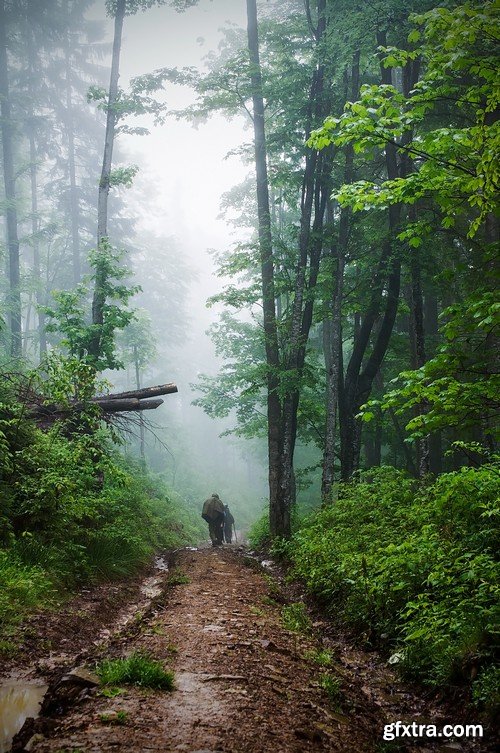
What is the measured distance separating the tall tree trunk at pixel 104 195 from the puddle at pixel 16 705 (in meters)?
9.77

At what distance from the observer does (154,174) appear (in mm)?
42438

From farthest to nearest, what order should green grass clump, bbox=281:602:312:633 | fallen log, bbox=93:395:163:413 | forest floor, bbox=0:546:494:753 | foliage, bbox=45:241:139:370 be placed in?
foliage, bbox=45:241:139:370, fallen log, bbox=93:395:163:413, green grass clump, bbox=281:602:312:633, forest floor, bbox=0:546:494:753

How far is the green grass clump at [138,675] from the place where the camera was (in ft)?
10.8

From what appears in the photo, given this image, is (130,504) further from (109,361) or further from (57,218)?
(57,218)

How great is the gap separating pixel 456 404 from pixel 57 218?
36.5 metres

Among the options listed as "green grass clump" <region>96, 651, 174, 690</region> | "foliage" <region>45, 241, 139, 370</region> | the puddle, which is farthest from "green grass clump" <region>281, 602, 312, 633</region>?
"foliage" <region>45, 241, 139, 370</region>

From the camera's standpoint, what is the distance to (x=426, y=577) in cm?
475

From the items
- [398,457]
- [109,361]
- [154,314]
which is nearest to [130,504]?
[109,361]

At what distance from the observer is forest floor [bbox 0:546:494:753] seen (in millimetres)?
2645

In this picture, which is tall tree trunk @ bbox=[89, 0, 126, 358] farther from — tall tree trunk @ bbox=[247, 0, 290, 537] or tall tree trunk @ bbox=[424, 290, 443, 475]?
tall tree trunk @ bbox=[424, 290, 443, 475]

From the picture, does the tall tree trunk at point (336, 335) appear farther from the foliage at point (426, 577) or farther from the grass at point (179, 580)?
the grass at point (179, 580)

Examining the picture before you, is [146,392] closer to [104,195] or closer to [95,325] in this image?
[95,325]

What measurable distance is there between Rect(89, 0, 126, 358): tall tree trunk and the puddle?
977 centimetres

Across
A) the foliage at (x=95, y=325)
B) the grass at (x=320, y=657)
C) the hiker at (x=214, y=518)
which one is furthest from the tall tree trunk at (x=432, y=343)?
the grass at (x=320, y=657)
